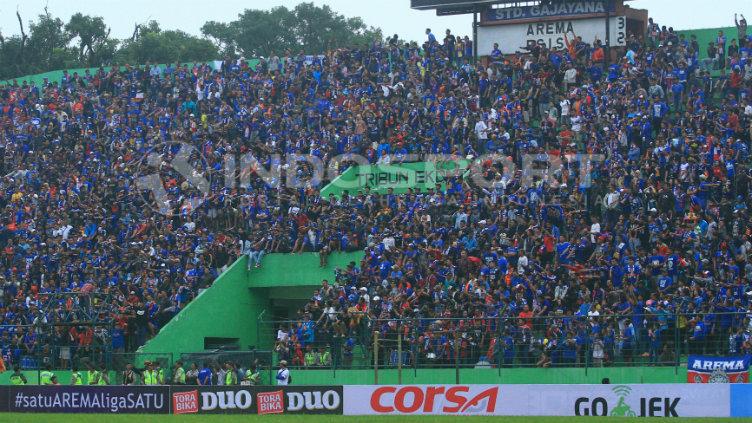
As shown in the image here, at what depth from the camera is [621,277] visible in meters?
31.8

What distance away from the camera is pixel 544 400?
26.3 meters

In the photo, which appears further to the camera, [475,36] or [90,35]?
[90,35]

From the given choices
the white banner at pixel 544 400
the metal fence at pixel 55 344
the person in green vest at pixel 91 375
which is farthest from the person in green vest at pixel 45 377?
the white banner at pixel 544 400

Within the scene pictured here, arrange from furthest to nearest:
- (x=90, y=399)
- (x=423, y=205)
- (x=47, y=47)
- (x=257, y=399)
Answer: (x=47, y=47), (x=423, y=205), (x=90, y=399), (x=257, y=399)

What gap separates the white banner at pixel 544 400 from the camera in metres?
25.2

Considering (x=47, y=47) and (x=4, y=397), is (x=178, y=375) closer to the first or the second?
(x=4, y=397)

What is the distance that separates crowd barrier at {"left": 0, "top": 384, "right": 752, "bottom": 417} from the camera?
25.3 metres

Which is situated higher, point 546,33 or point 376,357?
point 546,33

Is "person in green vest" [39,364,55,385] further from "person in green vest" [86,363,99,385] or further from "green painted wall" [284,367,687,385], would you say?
"green painted wall" [284,367,687,385]

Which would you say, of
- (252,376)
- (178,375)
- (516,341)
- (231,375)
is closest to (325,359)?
(252,376)

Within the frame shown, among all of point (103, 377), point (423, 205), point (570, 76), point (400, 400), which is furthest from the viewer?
point (570, 76)

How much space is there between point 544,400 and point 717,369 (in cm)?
475

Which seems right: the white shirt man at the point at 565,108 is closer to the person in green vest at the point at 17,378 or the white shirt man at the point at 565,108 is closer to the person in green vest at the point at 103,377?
the person in green vest at the point at 103,377

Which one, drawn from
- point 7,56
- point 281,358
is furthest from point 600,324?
point 7,56
